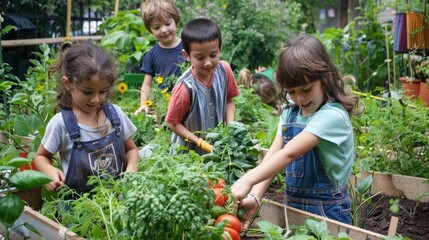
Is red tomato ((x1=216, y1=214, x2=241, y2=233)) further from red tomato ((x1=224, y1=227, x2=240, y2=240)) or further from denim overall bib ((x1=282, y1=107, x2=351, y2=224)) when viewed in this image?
denim overall bib ((x1=282, y1=107, x2=351, y2=224))

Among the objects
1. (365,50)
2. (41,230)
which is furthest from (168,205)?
(365,50)

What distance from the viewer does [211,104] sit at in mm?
4051

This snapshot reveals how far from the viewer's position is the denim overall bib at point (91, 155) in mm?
3332

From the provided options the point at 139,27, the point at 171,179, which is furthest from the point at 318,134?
the point at 139,27

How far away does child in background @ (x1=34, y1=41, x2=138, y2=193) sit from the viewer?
3291 mm

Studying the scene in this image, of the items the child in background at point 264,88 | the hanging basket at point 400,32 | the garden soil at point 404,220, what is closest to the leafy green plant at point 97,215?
the garden soil at point 404,220

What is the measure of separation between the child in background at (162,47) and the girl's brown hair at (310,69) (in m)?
2.32

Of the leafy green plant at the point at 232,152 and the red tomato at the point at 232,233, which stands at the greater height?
the leafy green plant at the point at 232,152

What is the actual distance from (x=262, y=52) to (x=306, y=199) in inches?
224

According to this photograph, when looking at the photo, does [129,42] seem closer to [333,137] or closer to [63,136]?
[63,136]

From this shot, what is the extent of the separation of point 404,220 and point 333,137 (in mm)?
1432

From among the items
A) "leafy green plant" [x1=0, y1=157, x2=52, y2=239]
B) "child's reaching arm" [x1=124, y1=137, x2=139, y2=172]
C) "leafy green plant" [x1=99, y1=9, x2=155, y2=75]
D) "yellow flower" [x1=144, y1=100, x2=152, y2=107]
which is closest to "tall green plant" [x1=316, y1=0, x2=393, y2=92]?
"leafy green plant" [x1=99, y1=9, x2=155, y2=75]

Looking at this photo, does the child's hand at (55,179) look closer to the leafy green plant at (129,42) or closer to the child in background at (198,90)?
the child in background at (198,90)

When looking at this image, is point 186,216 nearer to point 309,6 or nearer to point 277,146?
point 277,146
